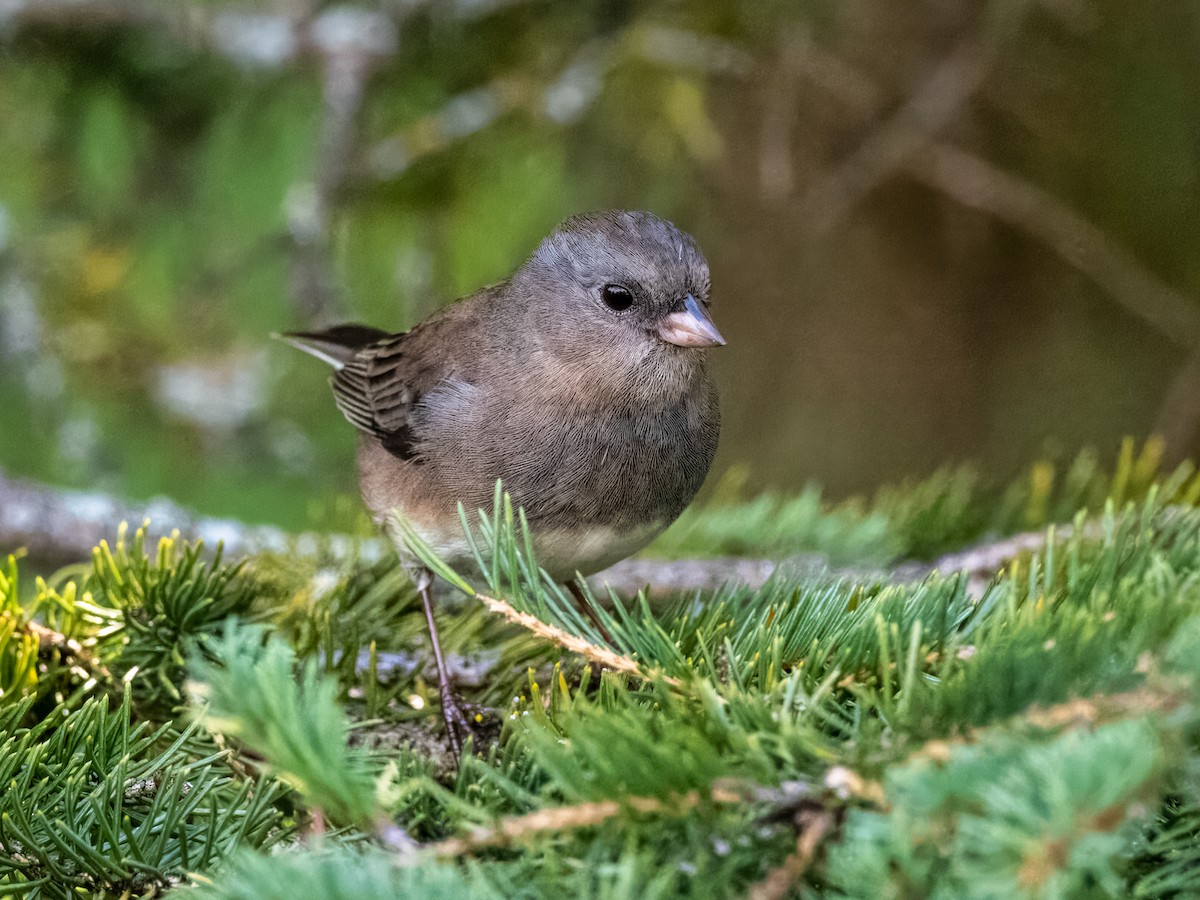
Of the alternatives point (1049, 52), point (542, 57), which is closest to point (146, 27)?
point (542, 57)

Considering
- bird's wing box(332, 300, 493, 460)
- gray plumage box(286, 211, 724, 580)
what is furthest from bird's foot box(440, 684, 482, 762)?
bird's wing box(332, 300, 493, 460)

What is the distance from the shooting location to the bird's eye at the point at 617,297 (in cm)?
109

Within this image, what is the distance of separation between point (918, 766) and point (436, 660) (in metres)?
0.63

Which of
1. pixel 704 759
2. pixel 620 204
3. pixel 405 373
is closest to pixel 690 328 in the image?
pixel 405 373

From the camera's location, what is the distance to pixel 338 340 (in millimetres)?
1508

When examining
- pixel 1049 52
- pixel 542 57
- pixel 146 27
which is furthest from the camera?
pixel 1049 52

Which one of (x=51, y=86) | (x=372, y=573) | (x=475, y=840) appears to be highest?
(x=51, y=86)

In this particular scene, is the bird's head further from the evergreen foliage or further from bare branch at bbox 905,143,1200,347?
bare branch at bbox 905,143,1200,347

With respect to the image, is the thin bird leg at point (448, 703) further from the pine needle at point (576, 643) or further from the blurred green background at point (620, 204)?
the blurred green background at point (620, 204)

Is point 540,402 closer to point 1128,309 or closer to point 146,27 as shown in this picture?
point 146,27

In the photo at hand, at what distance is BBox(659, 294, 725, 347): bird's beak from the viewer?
1.02 metres

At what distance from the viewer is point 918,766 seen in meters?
0.42

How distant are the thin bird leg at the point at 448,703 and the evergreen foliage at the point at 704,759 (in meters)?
0.02

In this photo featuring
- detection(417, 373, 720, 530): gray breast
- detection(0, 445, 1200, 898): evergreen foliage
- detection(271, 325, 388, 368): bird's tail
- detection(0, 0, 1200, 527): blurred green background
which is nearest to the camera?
detection(0, 445, 1200, 898): evergreen foliage
